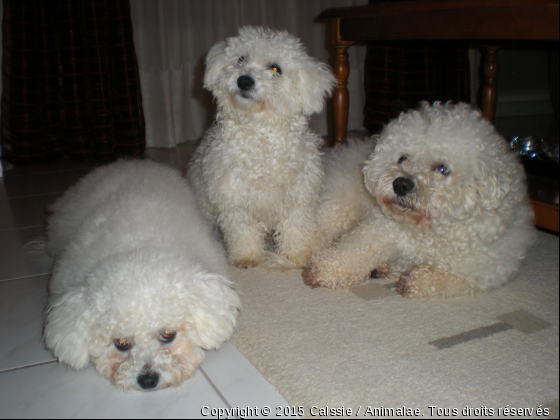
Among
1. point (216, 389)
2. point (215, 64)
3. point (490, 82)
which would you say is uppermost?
point (215, 64)

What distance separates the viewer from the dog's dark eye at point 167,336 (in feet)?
4.35

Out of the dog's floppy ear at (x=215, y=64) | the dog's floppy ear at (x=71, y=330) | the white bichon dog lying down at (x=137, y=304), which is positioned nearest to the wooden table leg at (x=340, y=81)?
the dog's floppy ear at (x=215, y=64)

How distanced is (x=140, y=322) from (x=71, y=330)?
201 millimetres

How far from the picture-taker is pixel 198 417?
1.24 meters

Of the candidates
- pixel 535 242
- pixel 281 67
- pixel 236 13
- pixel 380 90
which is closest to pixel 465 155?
pixel 535 242

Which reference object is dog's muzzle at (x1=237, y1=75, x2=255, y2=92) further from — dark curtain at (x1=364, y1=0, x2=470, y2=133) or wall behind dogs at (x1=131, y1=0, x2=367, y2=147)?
wall behind dogs at (x1=131, y1=0, x2=367, y2=147)

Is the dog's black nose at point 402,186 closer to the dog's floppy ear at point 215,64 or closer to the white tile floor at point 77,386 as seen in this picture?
the white tile floor at point 77,386

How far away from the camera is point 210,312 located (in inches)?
53.9

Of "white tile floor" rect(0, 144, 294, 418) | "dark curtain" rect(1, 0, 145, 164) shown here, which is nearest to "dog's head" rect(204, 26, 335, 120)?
"white tile floor" rect(0, 144, 294, 418)

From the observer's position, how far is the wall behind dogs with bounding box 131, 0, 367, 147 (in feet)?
12.9

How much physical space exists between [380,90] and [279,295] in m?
2.39

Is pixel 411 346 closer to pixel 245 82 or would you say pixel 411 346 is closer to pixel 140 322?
pixel 140 322

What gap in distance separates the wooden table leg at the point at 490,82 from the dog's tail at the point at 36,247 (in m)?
2.54

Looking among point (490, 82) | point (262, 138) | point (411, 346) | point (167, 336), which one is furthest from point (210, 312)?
point (490, 82)
